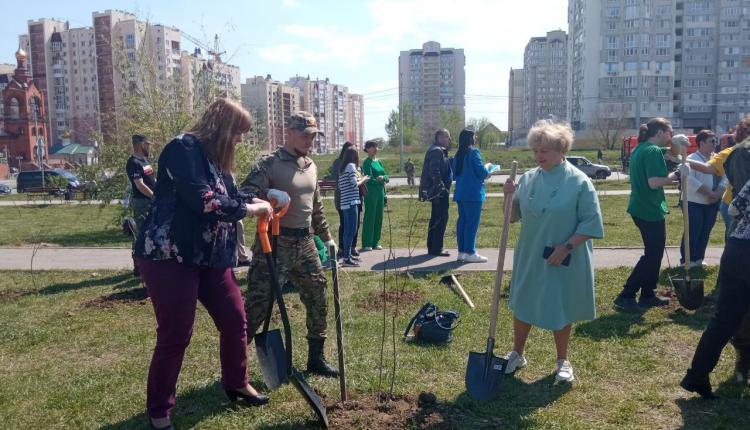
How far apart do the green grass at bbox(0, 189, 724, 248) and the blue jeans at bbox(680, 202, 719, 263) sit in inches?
95.0

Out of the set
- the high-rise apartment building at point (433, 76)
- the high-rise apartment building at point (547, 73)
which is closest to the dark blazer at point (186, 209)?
the high-rise apartment building at point (433, 76)

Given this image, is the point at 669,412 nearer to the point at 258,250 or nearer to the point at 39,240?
the point at 258,250

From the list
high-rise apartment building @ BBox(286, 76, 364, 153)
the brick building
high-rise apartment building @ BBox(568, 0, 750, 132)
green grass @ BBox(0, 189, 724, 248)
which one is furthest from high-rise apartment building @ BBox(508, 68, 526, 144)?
green grass @ BBox(0, 189, 724, 248)

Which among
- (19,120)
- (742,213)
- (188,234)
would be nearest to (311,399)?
(188,234)

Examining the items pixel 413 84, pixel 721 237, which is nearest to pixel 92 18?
pixel 413 84

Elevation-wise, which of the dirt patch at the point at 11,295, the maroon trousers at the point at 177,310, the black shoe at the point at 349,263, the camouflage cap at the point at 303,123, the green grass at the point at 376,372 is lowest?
the green grass at the point at 376,372

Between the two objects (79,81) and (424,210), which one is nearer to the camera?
(424,210)

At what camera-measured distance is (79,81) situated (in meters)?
97.4

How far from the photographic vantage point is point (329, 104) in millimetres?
131000

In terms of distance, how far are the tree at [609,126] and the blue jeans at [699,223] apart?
2743 inches

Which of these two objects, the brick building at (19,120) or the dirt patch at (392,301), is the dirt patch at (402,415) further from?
the brick building at (19,120)

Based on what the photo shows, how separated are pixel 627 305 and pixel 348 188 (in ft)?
14.0

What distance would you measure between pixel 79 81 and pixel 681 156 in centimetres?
10633

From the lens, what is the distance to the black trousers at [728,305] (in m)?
3.67
